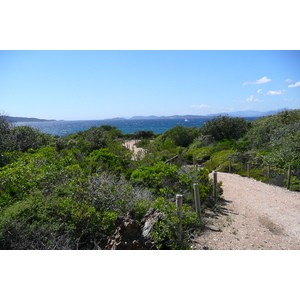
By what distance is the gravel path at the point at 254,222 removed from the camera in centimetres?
482

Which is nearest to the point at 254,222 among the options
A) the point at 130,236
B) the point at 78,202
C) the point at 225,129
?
the point at 130,236

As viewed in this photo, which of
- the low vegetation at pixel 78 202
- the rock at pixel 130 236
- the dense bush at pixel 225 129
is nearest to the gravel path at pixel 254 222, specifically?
the low vegetation at pixel 78 202

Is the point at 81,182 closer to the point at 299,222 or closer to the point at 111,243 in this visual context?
the point at 111,243

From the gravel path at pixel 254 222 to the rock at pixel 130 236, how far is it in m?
1.10

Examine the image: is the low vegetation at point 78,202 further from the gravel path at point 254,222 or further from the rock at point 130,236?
the gravel path at point 254,222

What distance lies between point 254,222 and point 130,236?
3.75 m

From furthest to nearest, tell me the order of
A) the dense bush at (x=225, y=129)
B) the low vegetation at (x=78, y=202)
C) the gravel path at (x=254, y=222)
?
the dense bush at (x=225, y=129) < the gravel path at (x=254, y=222) < the low vegetation at (x=78, y=202)

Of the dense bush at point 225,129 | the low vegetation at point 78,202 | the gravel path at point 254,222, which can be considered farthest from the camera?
the dense bush at point 225,129

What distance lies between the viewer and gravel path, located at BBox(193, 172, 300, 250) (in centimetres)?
482

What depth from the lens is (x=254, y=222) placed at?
6.01 meters

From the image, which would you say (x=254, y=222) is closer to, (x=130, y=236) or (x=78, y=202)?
(x=130, y=236)

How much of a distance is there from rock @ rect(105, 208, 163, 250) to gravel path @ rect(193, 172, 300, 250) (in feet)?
3.61

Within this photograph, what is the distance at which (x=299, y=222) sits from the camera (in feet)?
20.5

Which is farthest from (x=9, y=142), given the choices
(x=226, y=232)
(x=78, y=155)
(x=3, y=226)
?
(x=226, y=232)
